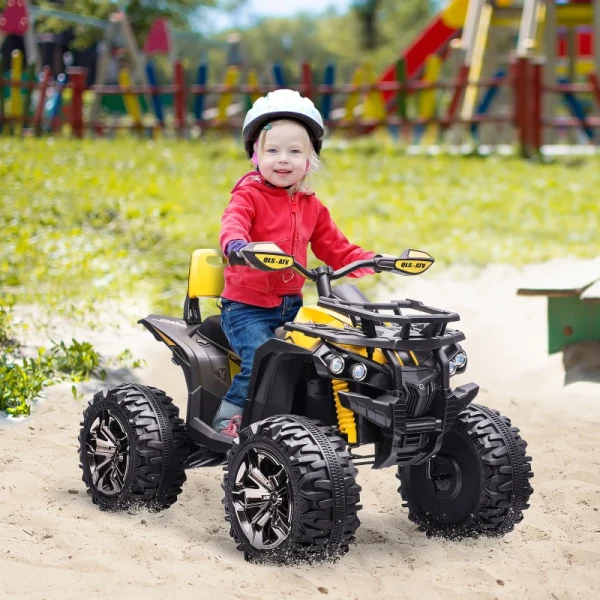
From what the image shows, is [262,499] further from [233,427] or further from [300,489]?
[233,427]

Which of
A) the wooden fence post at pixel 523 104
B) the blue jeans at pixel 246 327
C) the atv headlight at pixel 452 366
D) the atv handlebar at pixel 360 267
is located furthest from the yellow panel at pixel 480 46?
the atv headlight at pixel 452 366

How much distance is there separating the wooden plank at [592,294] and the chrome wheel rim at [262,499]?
9.84ft

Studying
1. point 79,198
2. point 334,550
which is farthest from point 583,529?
point 79,198

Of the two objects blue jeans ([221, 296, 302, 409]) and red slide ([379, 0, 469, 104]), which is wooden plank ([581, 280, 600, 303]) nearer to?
blue jeans ([221, 296, 302, 409])

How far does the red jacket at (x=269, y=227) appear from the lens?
3.65m

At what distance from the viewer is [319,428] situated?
3.28m

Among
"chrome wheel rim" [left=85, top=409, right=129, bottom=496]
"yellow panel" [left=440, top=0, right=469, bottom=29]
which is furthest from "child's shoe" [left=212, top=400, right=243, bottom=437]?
"yellow panel" [left=440, top=0, right=469, bottom=29]

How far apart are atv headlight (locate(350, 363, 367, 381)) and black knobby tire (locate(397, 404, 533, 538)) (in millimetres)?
539

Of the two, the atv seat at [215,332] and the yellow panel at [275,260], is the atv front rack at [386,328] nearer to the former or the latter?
the yellow panel at [275,260]

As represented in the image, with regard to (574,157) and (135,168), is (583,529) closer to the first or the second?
(135,168)

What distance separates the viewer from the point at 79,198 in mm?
10000

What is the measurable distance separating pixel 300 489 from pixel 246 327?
0.72 metres

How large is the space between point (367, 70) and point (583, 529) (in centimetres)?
1408

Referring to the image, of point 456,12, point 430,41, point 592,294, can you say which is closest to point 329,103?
point 456,12
